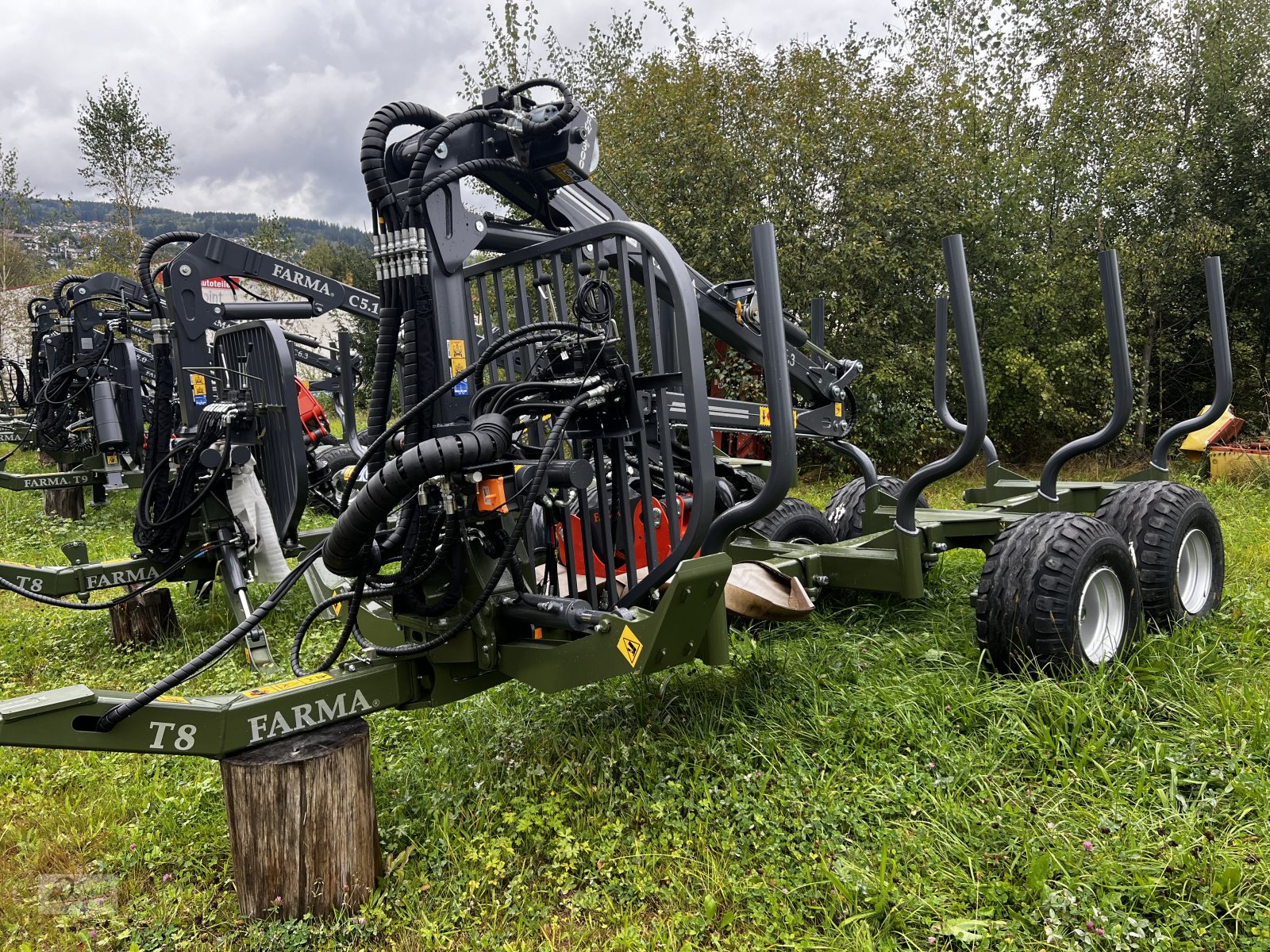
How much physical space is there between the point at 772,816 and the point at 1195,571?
3022 mm

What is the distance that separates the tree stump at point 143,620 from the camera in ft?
17.3

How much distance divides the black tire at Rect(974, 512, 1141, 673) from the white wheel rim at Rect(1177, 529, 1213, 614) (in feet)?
3.23

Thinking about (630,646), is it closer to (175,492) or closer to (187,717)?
(187,717)

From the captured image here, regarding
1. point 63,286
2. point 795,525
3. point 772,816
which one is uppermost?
point 63,286

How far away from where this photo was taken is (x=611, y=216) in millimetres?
3785

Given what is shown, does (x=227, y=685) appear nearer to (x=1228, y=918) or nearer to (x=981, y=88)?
(x=1228, y=918)

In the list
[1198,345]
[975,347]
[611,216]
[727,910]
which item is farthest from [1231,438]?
[727,910]

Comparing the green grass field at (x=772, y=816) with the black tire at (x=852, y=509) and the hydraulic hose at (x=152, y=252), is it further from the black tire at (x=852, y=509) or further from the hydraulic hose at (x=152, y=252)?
the hydraulic hose at (x=152, y=252)

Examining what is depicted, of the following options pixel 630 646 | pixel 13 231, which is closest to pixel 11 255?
pixel 13 231

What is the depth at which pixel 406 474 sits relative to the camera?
8.15 ft

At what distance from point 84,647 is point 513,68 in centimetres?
1294

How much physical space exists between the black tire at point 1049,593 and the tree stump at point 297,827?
247cm

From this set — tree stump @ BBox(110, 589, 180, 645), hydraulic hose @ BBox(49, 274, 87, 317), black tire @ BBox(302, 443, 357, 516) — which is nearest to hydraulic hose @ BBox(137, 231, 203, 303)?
tree stump @ BBox(110, 589, 180, 645)

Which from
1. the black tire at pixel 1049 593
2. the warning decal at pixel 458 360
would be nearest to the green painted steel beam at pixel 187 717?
the warning decal at pixel 458 360
